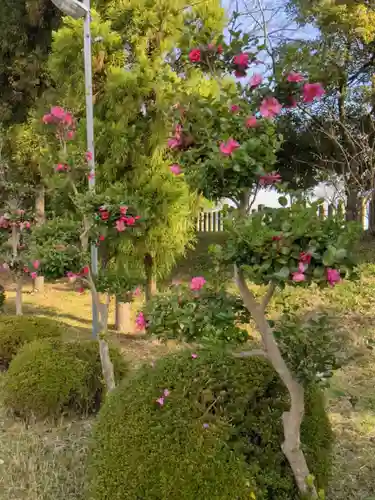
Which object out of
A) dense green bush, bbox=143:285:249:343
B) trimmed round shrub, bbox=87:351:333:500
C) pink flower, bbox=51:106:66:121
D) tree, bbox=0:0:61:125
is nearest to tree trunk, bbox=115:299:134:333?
pink flower, bbox=51:106:66:121

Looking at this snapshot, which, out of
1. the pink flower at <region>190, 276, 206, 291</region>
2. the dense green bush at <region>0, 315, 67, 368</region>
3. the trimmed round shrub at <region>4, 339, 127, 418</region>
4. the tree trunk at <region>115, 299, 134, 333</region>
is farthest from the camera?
the tree trunk at <region>115, 299, 134, 333</region>

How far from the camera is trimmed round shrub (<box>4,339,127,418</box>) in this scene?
3.49 meters

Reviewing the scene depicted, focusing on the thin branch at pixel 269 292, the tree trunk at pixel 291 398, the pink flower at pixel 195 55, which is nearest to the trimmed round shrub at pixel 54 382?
the tree trunk at pixel 291 398

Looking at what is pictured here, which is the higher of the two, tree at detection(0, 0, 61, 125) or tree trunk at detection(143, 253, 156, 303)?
tree at detection(0, 0, 61, 125)

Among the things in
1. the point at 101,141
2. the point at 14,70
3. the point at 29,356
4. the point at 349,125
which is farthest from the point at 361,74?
the point at 29,356

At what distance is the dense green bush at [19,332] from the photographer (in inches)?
188

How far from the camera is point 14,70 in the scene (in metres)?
9.05

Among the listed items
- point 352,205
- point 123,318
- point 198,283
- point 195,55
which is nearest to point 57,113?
point 195,55

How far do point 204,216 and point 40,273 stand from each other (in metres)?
11.3

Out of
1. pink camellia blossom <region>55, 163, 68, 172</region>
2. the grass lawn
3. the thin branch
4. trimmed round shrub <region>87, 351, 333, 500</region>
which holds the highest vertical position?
pink camellia blossom <region>55, 163, 68, 172</region>

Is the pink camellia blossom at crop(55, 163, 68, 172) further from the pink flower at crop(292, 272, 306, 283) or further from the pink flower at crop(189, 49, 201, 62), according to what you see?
the pink flower at crop(292, 272, 306, 283)

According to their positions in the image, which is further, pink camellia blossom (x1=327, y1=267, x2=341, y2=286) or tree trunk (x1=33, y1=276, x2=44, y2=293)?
tree trunk (x1=33, y1=276, x2=44, y2=293)

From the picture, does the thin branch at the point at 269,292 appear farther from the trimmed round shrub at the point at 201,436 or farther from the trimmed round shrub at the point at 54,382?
the trimmed round shrub at the point at 54,382

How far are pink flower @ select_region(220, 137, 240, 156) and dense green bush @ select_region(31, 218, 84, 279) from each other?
6.07 feet
